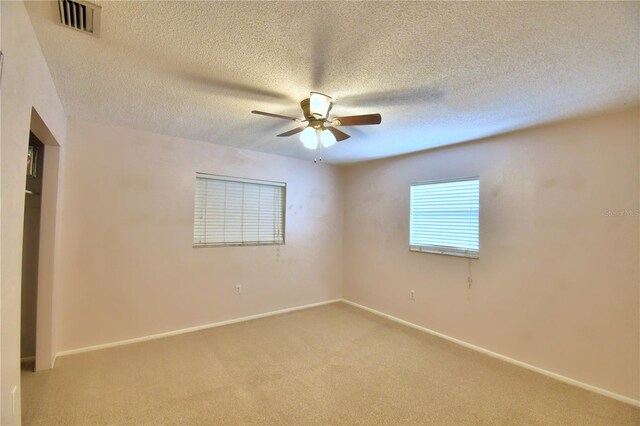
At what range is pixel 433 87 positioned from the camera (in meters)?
2.00

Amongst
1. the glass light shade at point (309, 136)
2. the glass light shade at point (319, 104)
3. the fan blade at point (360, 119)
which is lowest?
the glass light shade at point (309, 136)

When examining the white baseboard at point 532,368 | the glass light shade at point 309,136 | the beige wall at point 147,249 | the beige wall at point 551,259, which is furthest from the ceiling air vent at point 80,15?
the white baseboard at point 532,368

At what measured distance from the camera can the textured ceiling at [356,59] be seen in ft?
4.35

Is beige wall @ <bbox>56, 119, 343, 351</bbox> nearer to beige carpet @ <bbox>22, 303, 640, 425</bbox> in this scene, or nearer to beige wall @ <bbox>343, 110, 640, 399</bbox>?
beige carpet @ <bbox>22, 303, 640, 425</bbox>

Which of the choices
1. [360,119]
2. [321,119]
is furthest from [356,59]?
[321,119]

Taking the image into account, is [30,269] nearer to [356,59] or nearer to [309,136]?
[309,136]

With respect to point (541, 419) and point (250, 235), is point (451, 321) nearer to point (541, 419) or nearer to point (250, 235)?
point (541, 419)

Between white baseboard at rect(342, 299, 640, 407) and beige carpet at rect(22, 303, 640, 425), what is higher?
white baseboard at rect(342, 299, 640, 407)

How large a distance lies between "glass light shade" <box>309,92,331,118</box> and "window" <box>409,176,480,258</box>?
208cm

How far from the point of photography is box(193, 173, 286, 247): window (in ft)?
12.0

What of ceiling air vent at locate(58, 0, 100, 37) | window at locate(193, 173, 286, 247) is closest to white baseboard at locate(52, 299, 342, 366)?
window at locate(193, 173, 286, 247)

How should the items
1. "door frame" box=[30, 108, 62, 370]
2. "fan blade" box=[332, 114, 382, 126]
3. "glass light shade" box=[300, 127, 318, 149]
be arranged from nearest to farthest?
"fan blade" box=[332, 114, 382, 126]
"glass light shade" box=[300, 127, 318, 149]
"door frame" box=[30, 108, 62, 370]

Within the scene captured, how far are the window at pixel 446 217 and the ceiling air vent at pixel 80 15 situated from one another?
3.41m

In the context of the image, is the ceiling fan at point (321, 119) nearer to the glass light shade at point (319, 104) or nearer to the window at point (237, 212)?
the glass light shade at point (319, 104)
